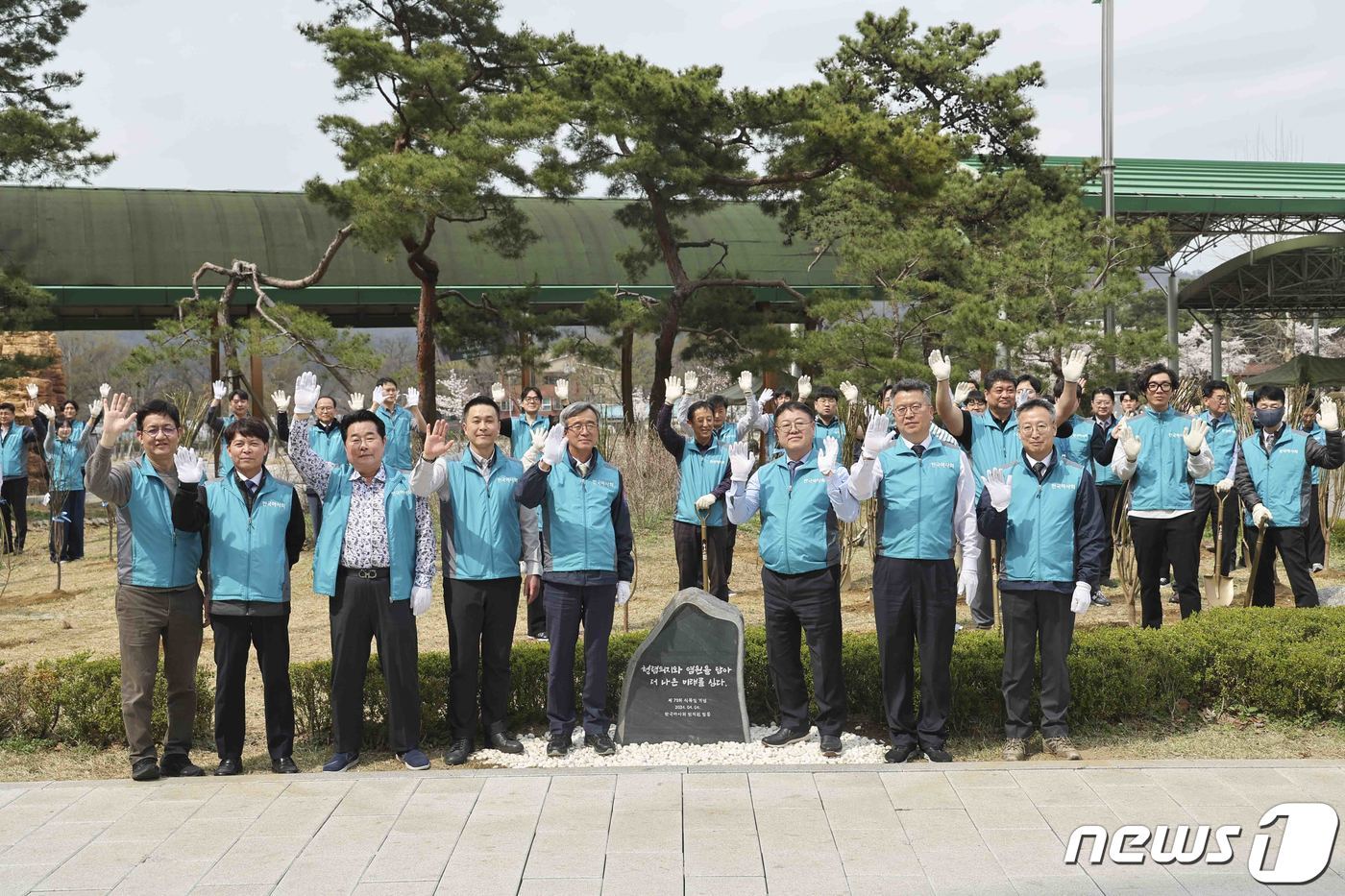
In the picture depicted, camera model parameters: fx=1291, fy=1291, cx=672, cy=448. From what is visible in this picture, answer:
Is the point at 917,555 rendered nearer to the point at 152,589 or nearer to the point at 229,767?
the point at 229,767

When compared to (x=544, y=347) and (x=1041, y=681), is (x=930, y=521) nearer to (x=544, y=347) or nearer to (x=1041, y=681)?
(x=1041, y=681)

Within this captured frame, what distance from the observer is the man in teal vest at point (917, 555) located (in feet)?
19.8

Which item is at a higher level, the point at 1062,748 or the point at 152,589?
the point at 152,589

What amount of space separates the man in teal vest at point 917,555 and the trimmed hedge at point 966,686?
54 centimetres

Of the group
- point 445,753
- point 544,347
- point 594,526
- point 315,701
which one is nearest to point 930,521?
point 594,526

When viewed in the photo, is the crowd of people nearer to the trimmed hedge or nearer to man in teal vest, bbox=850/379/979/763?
man in teal vest, bbox=850/379/979/763

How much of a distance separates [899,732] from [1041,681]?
2.50ft

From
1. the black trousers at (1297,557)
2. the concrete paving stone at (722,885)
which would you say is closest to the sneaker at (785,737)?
the concrete paving stone at (722,885)

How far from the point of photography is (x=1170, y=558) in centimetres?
838

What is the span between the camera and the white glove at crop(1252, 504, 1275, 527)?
8305mm

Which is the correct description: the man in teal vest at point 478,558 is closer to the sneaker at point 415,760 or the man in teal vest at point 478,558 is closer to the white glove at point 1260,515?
the sneaker at point 415,760

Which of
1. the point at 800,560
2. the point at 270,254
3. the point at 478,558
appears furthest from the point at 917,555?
the point at 270,254

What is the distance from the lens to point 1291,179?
108 ft

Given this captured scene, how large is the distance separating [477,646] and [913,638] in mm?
2100
